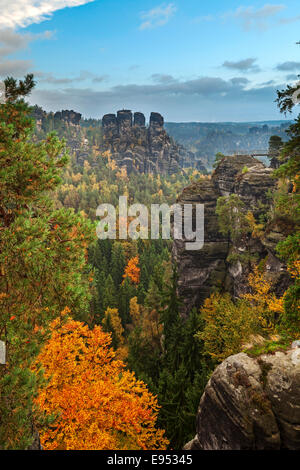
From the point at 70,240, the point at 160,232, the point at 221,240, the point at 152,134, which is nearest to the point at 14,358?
the point at 70,240

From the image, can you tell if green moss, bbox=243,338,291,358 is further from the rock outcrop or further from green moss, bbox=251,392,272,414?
green moss, bbox=251,392,272,414

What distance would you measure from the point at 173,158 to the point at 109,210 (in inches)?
4369

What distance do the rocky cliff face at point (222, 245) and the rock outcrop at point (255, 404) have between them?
2243cm

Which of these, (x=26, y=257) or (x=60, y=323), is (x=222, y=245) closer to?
(x=60, y=323)

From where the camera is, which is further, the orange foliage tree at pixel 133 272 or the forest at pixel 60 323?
the orange foliage tree at pixel 133 272

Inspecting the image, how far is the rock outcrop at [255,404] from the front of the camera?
28.7 ft

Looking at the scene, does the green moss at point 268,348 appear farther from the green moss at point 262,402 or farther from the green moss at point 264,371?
the green moss at point 262,402

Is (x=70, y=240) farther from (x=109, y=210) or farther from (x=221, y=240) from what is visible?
(x=109, y=210)

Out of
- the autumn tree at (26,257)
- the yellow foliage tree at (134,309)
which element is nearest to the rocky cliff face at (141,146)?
the yellow foliage tree at (134,309)

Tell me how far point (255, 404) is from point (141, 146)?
185230mm

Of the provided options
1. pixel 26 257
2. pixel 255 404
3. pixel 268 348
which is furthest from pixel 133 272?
pixel 26 257

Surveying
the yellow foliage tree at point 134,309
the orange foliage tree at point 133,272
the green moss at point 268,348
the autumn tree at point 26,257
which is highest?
the autumn tree at point 26,257

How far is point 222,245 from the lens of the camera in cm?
3822

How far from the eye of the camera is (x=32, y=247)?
276 inches
